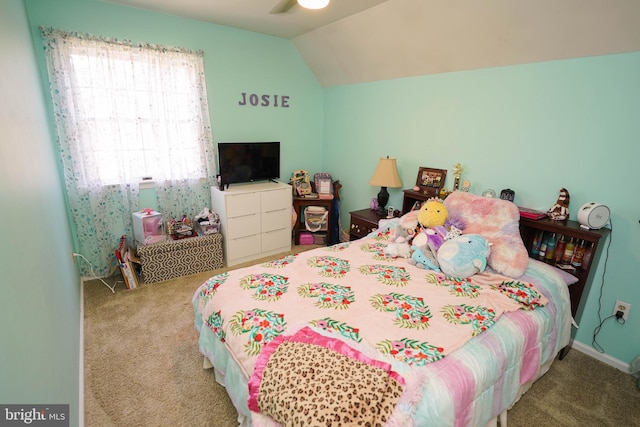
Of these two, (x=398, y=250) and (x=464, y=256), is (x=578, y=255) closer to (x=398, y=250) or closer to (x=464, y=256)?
(x=464, y=256)

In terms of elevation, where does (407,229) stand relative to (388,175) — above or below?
below

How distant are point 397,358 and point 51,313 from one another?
1.52 m

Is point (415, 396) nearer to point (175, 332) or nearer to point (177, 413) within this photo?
point (177, 413)

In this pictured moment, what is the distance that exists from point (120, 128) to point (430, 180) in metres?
2.98

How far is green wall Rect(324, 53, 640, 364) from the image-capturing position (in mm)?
1914

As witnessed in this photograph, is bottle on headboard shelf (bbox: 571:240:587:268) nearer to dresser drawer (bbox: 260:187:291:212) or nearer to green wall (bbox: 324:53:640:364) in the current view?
green wall (bbox: 324:53:640:364)

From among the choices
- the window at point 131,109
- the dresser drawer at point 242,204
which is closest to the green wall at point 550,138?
the dresser drawer at point 242,204

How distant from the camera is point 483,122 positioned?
2.55m

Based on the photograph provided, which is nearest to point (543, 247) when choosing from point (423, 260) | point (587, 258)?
point (587, 258)

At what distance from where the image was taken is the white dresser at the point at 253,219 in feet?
10.7

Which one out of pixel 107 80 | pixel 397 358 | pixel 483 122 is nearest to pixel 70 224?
pixel 107 80

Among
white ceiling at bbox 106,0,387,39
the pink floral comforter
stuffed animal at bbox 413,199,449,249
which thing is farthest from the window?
stuffed animal at bbox 413,199,449,249

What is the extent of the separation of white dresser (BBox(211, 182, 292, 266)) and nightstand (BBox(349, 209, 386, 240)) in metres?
0.83

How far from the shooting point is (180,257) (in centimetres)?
305
